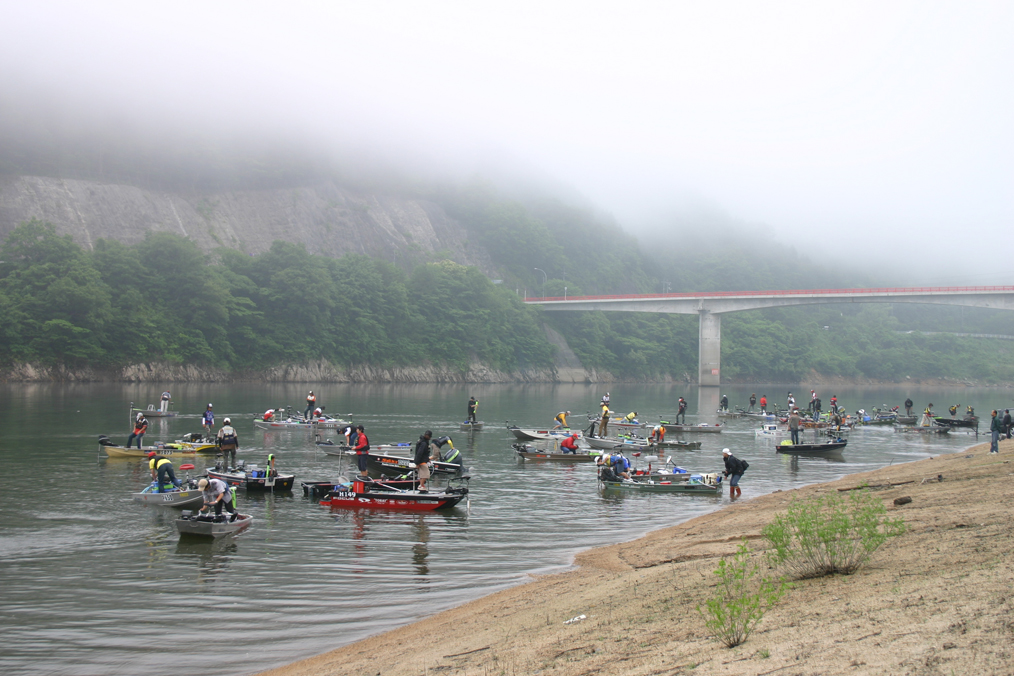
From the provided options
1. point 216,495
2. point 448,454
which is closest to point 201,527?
point 216,495

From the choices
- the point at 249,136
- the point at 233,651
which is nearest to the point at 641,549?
the point at 233,651

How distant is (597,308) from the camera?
134875 millimetres

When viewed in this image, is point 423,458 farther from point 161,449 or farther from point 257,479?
point 161,449

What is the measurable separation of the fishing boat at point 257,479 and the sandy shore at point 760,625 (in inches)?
505

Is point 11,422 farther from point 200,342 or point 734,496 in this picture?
point 200,342

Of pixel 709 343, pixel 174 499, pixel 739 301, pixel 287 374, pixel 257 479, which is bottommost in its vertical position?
pixel 174 499

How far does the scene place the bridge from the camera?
103 metres

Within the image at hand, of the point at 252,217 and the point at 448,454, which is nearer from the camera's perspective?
the point at 448,454

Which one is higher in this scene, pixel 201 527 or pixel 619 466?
pixel 619 466

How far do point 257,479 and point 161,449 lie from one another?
436 inches

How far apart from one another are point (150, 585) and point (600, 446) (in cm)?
2856

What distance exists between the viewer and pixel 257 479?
25.0 metres

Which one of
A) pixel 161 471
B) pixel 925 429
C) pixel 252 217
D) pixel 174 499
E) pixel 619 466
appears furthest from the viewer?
pixel 252 217

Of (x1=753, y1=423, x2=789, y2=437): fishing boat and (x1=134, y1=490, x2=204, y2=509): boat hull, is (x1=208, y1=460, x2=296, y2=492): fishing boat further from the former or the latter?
(x1=753, y1=423, x2=789, y2=437): fishing boat
